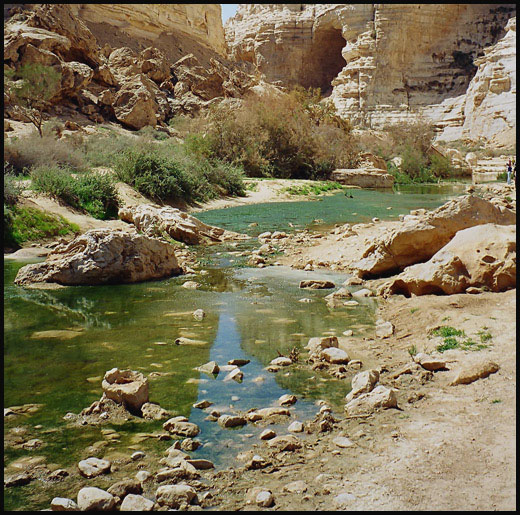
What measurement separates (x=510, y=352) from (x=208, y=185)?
17664 millimetres

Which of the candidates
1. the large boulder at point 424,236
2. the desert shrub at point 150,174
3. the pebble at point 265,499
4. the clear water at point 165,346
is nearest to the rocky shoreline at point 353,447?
the pebble at point 265,499

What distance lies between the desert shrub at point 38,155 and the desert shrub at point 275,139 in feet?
24.0

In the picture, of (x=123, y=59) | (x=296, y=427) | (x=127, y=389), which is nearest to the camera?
(x=296, y=427)

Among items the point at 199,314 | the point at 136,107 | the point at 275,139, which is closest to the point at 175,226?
the point at 199,314

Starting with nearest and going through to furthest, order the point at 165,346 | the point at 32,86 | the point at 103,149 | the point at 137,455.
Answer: the point at 137,455 < the point at 165,346 < the point at 103,149 < the point at 32,86

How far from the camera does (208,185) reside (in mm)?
21484

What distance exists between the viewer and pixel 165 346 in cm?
568

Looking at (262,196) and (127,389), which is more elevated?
(262,196)

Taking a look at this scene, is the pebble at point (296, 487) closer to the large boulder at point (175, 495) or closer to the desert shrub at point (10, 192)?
the large boulder at point (175, 495)

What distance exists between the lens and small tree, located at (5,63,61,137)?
26797 mm

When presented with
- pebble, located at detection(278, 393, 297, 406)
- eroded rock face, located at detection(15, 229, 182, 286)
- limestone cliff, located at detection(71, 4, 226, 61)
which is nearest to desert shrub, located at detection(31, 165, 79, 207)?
eroded rock face, located at detection(15, 229, 182, 286)

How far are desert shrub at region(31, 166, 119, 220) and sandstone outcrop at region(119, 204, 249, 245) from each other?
6.83 feet

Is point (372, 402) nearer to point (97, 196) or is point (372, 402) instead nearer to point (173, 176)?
point (97, 196)

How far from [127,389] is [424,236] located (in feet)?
18.1
